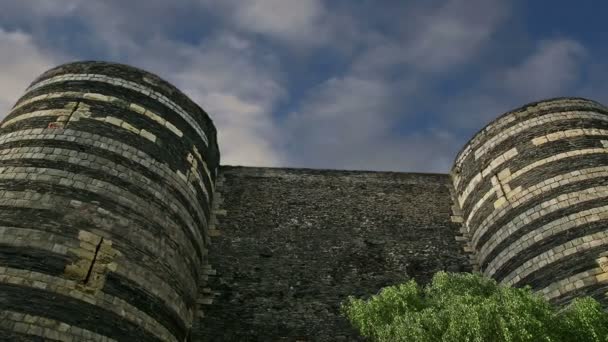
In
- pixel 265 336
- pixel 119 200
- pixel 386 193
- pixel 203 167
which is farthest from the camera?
pixel 386 193

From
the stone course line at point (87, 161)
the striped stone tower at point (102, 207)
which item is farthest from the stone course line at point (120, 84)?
the stone course line at point (87, 161)

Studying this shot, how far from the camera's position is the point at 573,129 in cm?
1294

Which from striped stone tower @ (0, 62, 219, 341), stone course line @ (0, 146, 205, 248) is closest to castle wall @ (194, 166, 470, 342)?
striped stone tower @ (0, 62, 219, 341)

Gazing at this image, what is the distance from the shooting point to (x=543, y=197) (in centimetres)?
1198

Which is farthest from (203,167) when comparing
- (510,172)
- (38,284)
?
(510,172)

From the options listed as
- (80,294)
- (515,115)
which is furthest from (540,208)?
(80,294)

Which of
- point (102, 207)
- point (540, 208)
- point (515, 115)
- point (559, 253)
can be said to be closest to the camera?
point (102, 207)

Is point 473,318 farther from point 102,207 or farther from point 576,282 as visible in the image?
point 102,207

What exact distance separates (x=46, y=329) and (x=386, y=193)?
31.2ft

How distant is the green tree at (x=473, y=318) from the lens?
7105 millimetres

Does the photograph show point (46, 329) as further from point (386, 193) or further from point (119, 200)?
point (386, 193)

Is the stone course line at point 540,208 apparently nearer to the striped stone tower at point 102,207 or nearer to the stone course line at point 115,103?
the striped stone tower at point 102,207

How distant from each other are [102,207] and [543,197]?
29.8ft

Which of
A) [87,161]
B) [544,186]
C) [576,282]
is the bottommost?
[576,282]
